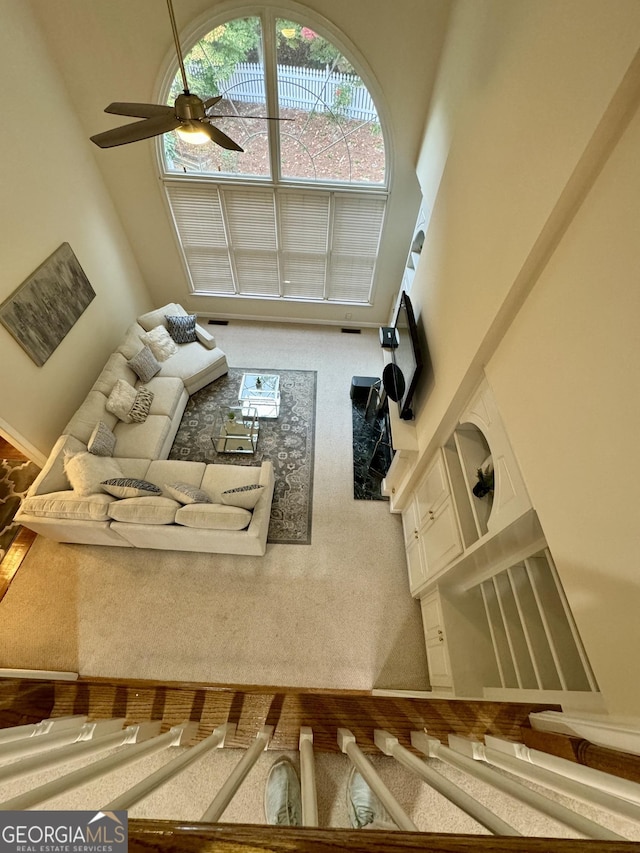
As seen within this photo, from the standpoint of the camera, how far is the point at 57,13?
302 centimetres

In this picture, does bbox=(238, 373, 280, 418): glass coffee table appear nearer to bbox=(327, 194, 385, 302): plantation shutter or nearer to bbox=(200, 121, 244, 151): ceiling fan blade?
bbox=(327, 194, 385, 302): plantation shutter

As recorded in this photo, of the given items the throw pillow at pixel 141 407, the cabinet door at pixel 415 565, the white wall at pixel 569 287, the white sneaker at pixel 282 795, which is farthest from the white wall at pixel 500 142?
the throw pillow at pixel 141 407

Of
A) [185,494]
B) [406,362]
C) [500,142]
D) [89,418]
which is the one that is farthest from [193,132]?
[89,418]

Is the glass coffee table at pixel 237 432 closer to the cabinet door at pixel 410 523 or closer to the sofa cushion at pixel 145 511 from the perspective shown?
the sofa cushion at pixel 145 511

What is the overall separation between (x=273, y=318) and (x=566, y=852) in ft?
18.3

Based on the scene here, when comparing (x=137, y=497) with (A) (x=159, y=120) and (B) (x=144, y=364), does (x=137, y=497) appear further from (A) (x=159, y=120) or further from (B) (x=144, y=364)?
(A) (x=159, y=120)

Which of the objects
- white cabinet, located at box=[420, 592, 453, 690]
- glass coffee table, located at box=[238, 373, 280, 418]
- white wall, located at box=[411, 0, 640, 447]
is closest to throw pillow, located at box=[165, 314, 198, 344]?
glass coffee table, located at box=[238, 373, 280, 418]

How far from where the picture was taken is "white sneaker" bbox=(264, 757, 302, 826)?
122cm

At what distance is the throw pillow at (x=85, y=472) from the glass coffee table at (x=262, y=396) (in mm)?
1609

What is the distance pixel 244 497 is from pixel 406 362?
1.77m

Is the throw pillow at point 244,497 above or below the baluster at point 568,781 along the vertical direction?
above

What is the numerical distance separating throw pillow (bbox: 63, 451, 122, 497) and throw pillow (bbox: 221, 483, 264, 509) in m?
1.11

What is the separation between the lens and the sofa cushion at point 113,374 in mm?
3719

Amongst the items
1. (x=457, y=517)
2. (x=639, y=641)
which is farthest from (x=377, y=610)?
(x=639, y=641)
